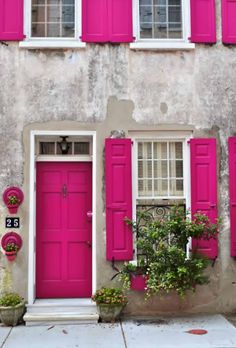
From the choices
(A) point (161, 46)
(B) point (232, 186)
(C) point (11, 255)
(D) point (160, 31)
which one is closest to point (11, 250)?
(C) point (11, 255)

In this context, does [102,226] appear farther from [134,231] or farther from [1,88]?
[1,88]

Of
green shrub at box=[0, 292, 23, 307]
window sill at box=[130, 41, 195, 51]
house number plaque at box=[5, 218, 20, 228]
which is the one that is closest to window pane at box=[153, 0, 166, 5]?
window sill at box=[130, 41, 195, 51]

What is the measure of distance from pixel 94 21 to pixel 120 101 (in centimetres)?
139

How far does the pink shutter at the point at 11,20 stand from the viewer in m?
7.32

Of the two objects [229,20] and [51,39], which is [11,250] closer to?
[51,39]

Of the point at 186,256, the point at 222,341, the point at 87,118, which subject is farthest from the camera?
the point at 87,118

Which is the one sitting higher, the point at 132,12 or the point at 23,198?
the point at 132,12

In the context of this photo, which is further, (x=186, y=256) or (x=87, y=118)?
(x=87, y=118)

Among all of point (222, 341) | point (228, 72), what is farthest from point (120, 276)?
point (228, 72)

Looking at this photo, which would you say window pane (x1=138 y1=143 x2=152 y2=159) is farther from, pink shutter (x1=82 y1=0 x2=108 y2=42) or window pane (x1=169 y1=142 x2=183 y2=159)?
pink shutter (x1=82 y1=0 x2=108 y2=42)

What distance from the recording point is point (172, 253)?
21.6 feet

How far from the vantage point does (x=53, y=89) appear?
289 inches

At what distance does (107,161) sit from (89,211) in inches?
35.5

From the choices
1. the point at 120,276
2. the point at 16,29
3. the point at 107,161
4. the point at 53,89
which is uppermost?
the point at 16,29
